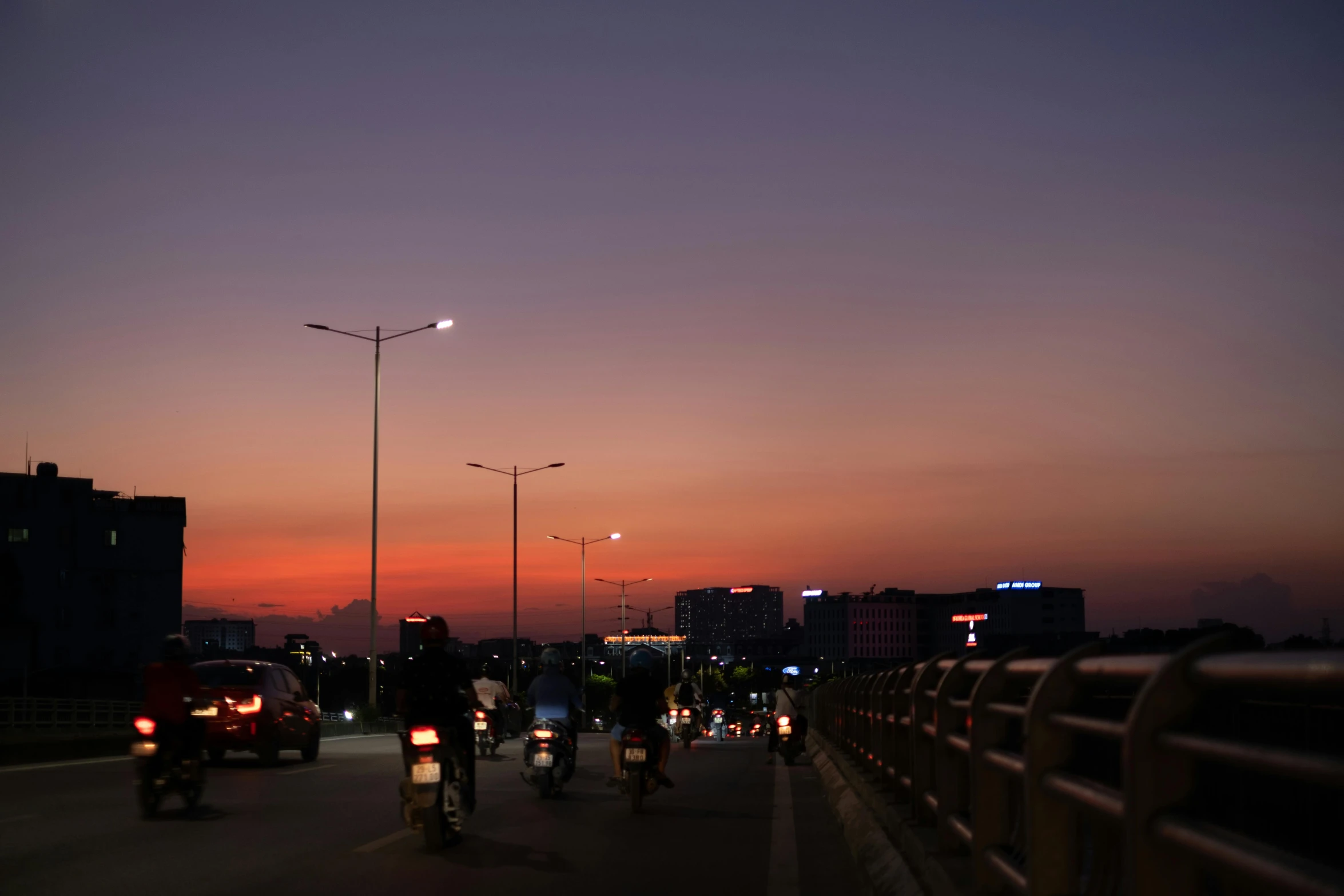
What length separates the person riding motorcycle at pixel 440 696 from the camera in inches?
472

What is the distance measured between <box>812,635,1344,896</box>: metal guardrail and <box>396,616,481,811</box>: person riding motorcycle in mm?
5375

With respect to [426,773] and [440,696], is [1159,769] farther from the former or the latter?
[440,696]

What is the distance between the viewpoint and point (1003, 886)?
599 cm

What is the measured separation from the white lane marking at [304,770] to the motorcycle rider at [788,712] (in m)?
9.00

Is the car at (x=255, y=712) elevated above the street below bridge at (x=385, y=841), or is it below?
above

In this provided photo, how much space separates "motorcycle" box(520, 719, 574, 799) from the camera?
16.5 m

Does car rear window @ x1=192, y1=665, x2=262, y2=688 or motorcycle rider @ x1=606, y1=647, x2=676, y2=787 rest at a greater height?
car rear window @ x1=192, y1=665, x2=262, y2=688

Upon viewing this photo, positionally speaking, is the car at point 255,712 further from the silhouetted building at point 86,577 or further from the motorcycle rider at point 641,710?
the silhouetted building at point 86,577

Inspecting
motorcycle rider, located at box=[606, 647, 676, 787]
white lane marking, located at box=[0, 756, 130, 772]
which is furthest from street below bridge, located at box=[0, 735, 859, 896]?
motorcycle rider, located at box=[606, 647, 676, 787]

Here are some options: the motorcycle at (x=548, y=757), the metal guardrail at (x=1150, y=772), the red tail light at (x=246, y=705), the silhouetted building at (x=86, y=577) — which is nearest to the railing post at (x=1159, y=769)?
the metal guardrail at (x=1150, y=772)

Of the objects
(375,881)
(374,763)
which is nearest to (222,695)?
(374,763)

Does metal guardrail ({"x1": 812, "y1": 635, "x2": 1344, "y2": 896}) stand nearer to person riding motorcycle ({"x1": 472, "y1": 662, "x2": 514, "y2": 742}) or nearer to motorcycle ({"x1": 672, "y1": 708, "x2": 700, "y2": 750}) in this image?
person riding motorcycle ({"x1": 472, "y1": 662, "x2": 514, "y2": 742})

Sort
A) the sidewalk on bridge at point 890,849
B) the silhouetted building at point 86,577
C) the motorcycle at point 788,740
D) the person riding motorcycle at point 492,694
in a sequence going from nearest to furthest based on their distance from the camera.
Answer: the sidewalk on bridge at point 890,849 < the person riding motorcycle at point 492,694 < the motorcycle at point 788,740 < the silhouetted building at point 86,577

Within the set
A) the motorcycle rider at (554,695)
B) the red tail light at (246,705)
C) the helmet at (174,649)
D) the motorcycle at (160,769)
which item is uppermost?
the helmet at (174,649)
